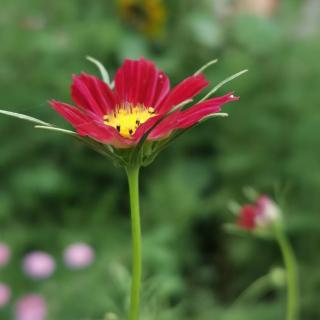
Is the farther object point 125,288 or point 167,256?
point 167,256

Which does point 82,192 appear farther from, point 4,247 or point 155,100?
point 155,100

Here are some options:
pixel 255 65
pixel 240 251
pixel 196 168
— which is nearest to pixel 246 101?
pixel 255 65

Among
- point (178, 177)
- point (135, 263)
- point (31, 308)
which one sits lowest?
point (135, 263)

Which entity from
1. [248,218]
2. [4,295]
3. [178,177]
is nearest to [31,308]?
[4,295]

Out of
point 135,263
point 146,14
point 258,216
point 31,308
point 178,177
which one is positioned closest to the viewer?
point 135,263

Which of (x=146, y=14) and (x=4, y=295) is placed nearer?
(x=4, y=295)

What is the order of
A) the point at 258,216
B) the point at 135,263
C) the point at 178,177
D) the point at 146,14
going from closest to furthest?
1. the point at 135,263
2. the point at 258,216
3. the point at 178,177
4. the point at 146,14

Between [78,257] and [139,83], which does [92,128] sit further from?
[78,257]

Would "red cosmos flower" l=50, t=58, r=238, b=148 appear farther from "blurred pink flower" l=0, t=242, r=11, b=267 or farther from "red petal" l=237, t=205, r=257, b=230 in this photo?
"blurred pink flower" l=0, t=242, r=11, b=267
